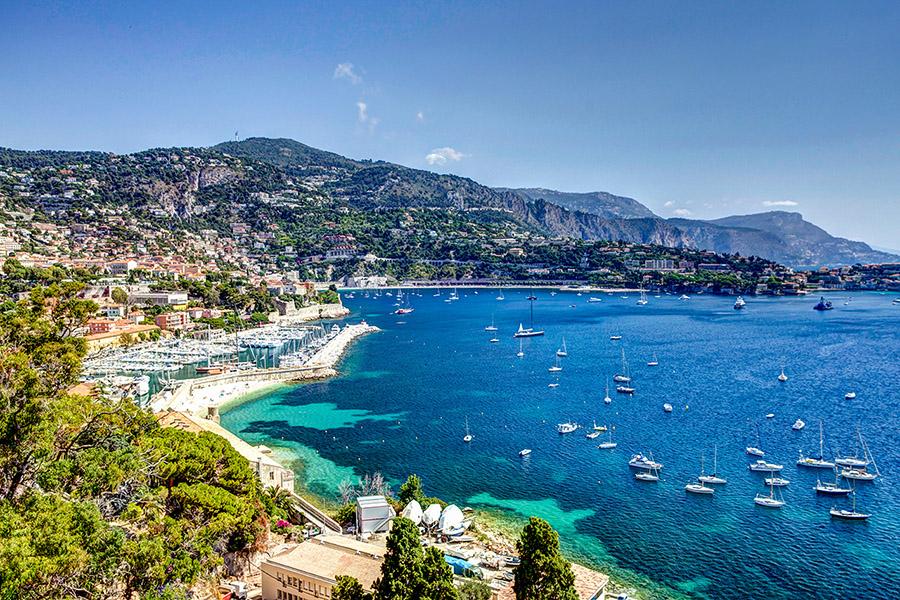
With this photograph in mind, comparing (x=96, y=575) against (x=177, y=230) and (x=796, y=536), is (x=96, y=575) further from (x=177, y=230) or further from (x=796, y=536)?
(x=177, y=230)

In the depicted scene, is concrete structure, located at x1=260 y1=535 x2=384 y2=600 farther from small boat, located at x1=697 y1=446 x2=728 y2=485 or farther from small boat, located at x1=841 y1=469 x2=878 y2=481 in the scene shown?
small boat, located at x1=841 y1=469 x2=878 y2=481

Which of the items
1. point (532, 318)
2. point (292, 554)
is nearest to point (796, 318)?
point (532, 318)

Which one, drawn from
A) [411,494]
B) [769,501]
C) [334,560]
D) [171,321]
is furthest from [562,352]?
[334,560]

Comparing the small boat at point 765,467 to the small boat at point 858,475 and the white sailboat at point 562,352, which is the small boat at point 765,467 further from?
the white sailboat at point 562,352

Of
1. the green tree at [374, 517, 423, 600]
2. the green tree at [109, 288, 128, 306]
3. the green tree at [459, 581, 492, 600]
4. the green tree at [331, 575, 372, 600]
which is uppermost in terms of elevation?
the green tree at [109, 288, 128, 306]

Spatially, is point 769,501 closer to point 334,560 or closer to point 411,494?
point 411,494

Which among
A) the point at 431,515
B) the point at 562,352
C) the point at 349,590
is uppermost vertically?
the point at 349,590

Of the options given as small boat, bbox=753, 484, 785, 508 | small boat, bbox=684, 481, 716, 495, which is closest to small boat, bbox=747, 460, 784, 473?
small boat, bbox=753, 484, 785, 508
